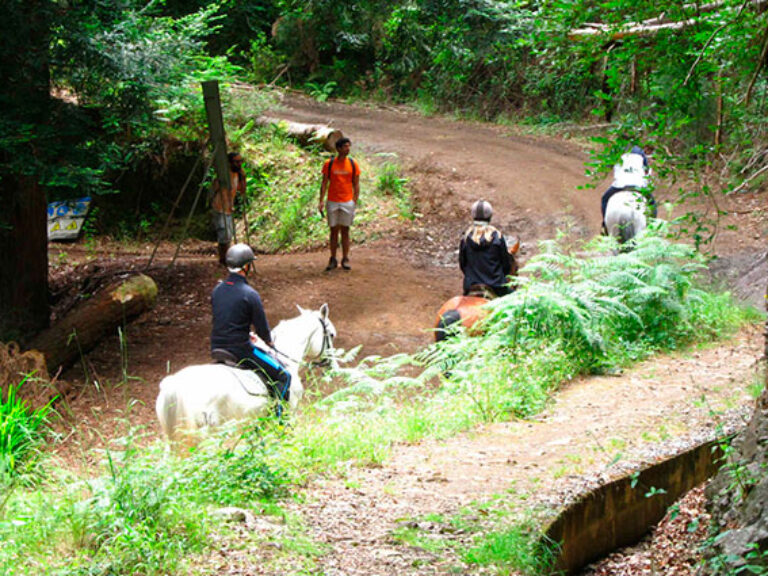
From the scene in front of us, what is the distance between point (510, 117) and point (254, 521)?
21.7 metres

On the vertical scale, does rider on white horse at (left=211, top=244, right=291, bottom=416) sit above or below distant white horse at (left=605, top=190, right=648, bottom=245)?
below

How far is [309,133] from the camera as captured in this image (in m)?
20.5

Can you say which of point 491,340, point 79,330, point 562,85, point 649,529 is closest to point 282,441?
point 649,529

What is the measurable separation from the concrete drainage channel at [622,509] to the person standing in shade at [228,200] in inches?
358

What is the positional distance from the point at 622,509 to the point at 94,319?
8622 mm

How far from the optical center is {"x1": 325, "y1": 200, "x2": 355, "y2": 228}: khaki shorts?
1418cm

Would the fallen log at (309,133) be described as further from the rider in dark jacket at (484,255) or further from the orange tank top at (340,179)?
the rider in dark jacket at (484,255)

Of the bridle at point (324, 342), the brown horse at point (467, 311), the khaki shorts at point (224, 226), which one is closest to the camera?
the bridle at point (324, 342)

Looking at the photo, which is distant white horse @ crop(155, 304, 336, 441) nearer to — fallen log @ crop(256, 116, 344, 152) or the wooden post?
the wooden post

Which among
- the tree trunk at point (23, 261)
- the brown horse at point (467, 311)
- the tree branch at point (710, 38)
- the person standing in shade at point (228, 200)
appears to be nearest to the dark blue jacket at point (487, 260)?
the brown horse at point (467, 311)

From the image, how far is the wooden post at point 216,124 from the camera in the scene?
12281 millimetres

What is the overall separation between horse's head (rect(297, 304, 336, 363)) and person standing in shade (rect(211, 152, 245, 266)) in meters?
4.84

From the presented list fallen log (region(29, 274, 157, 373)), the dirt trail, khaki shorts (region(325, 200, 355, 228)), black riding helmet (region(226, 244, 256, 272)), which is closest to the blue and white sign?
the dirt trail

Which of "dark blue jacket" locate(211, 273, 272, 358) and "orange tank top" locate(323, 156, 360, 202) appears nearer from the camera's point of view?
"dark blue jacket" locate(211, 273, 272, 358)
